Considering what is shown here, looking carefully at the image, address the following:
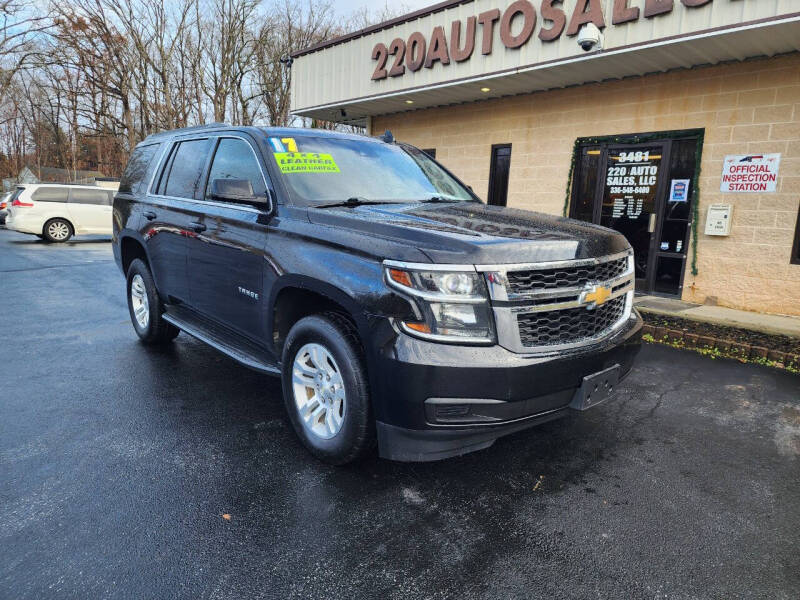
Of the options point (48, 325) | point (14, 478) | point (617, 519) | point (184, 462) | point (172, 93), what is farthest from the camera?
point (172, 93)

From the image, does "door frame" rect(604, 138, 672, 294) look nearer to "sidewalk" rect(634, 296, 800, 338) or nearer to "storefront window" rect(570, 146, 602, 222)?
"storefront window" rect(570, 146, 602, 222)

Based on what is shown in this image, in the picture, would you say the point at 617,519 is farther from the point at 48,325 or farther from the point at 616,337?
the point at 48,325

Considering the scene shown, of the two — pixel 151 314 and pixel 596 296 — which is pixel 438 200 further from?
pixel 151 314

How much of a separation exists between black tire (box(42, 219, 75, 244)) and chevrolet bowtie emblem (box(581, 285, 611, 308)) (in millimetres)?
17772

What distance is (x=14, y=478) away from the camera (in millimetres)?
2854

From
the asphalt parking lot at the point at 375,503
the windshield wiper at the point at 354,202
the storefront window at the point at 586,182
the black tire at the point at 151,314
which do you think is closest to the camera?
the asphalt parking lot at the point at 375,503

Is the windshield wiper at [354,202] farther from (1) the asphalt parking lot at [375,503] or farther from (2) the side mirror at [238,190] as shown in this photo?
(1) the asphalt parking lot at [375,503]

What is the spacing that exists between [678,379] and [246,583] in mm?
4156

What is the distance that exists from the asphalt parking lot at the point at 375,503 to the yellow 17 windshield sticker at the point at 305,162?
5.67 ft

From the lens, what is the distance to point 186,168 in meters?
4.52

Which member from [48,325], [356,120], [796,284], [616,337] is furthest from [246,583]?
[356,120]

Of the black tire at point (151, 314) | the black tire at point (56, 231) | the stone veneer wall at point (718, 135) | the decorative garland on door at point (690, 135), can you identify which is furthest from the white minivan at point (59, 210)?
the decorative garland on door at point (690, 135)

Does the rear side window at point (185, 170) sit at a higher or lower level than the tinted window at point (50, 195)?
higher

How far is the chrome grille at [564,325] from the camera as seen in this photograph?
258 cm
